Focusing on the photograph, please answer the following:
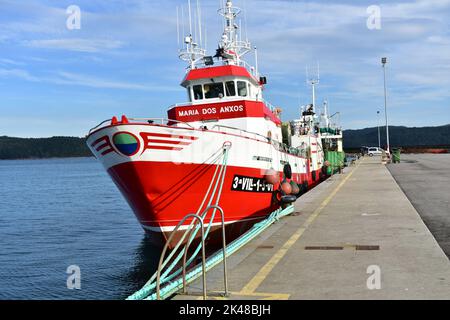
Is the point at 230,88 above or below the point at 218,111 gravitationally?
above

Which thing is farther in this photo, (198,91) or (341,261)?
(198,91)

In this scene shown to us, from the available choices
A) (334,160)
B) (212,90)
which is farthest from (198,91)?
(334,160)

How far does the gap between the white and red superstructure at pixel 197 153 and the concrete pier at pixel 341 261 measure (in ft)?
5.87

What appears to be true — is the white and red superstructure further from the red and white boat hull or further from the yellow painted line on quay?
the yellow painted line on quay

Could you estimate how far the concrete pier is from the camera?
607 centimetres

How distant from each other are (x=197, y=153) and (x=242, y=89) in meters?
5.79

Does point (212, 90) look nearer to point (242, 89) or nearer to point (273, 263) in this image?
point (242, 89)

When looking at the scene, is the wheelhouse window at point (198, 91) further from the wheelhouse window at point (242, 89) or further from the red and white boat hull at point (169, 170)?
the red and white boat hull at point (169, 170)

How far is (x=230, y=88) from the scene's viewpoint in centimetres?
1647

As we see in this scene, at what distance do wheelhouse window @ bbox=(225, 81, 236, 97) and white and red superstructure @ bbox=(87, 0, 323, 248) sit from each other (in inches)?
1.5

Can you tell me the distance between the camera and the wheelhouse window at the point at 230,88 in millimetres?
16422

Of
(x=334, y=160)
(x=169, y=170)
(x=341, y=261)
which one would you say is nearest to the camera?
(x=341, y=261)

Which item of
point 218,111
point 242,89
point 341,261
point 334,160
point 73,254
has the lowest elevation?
point 73,254
